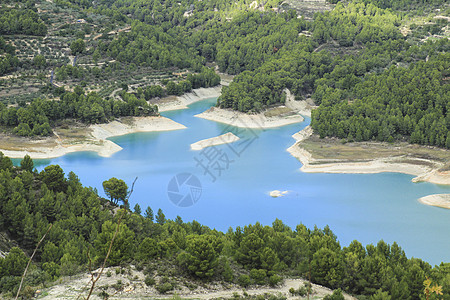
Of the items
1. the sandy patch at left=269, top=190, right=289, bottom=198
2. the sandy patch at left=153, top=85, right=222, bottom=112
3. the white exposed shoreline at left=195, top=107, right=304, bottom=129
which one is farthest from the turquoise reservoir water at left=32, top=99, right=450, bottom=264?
the sandy patch at left=153, top=85, right=222, bottom=112

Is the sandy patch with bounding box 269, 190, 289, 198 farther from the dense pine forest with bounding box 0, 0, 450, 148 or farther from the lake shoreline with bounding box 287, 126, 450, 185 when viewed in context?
the dense pine forest with bounding box 0, 0, 450, 148

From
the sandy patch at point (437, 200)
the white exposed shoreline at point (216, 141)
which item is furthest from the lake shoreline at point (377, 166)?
the white exposed shoreline at point (216, 141)

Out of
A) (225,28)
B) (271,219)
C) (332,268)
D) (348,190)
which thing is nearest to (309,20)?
(225,28)

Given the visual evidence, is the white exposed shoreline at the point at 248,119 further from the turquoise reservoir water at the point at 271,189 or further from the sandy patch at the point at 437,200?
the sandy patch at the point at 437,200

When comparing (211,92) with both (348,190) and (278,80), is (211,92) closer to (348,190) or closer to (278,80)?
(278,80)

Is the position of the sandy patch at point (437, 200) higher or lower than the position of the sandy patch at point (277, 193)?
higher
